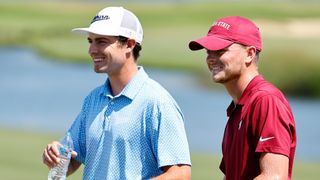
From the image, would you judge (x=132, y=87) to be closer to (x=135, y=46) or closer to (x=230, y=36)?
(x=135, y=46)

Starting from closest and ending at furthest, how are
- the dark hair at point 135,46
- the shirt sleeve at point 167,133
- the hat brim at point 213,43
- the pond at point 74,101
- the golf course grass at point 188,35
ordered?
the hat brim at point 213,43 → the shirt sleeve at point 167,133 → the dark hair at point 135,46 → the pond at point 74,101 → the golf course grass at point 188,35

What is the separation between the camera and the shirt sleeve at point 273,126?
4723 mm

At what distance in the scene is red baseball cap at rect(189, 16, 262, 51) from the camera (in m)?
5.11

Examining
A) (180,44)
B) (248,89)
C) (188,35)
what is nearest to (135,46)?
(248,89)

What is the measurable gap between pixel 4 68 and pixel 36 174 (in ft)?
71.9

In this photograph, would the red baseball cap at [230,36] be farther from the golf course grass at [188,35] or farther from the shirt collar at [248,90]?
the golf course grass at [188,35]

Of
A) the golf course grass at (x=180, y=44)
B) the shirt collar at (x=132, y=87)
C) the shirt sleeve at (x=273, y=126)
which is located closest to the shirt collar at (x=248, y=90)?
the shirt sleeve at (x=273, y=126)

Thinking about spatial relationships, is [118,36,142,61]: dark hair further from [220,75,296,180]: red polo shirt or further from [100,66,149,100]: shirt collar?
[220,75,296,180]: red polo shirt

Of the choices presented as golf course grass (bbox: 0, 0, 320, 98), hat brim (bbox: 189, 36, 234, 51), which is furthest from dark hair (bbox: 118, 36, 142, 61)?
golf course grass (bbox: 0, 0, 320, 98)

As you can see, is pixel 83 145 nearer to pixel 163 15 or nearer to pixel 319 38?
pixel 319 38

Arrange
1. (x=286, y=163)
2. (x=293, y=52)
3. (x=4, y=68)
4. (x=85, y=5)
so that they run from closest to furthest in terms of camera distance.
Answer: (x=286, y=163) → (x=293, y=52) → (x=4, y=68) → (x=85, y=5)

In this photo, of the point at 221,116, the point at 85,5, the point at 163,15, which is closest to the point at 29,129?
the point at 221,116

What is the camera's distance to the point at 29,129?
765 inches

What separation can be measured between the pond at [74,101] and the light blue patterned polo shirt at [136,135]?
11.8m
